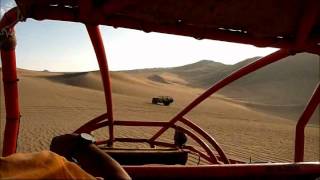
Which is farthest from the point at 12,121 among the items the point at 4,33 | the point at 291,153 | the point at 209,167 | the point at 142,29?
the point at 291,153

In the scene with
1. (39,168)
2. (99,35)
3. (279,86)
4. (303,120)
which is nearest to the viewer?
(39,168)

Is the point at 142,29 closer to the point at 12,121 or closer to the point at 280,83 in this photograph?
the point at 12,121

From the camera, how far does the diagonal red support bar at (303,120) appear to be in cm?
307

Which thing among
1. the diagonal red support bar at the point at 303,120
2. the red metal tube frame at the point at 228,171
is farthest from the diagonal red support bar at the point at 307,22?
the red metal tube frame at the point at 228,171

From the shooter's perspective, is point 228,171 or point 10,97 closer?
point 228,171

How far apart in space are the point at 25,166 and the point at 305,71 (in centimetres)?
6005

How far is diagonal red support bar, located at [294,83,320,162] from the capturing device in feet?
10.1

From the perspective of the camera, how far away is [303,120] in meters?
3.17

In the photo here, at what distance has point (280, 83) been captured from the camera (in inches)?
2143

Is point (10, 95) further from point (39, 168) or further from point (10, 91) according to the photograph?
point (39, 168)

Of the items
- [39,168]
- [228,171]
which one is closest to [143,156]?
[228,171]

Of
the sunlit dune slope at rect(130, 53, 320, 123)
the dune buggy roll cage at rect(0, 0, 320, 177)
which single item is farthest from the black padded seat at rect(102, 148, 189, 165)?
the sunlit dune slope at rect(130, 53, 320, 123)

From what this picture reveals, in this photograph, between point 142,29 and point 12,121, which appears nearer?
point 142,29

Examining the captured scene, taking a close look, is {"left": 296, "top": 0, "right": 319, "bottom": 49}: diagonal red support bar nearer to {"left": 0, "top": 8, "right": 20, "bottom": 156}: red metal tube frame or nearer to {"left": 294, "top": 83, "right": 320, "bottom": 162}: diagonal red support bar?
{"left": 294, "top": 83, "right": 320, "bottom": 162}: diagonal red support bar
